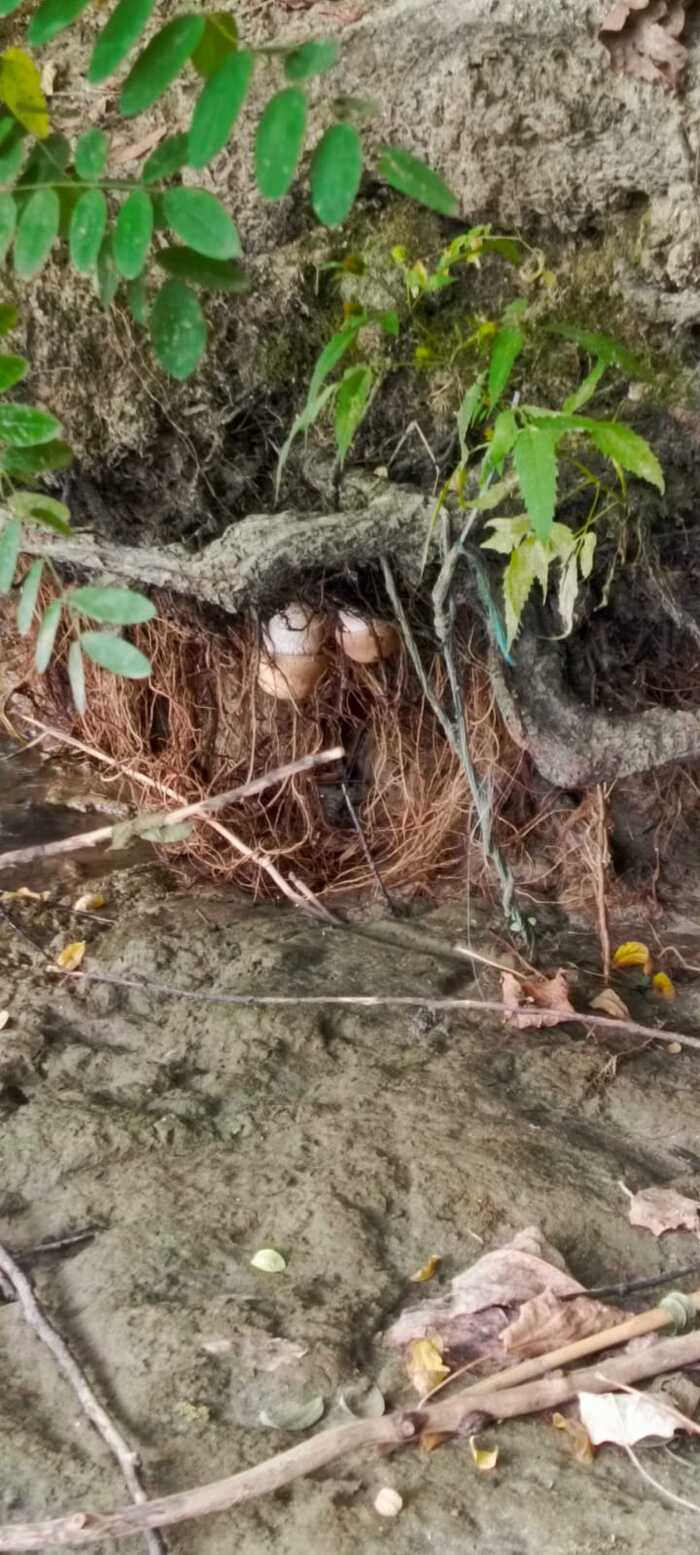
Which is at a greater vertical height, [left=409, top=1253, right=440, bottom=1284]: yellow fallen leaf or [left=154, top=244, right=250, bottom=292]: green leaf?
[left=154, top=244, right=250, bottom=292]: green leaf

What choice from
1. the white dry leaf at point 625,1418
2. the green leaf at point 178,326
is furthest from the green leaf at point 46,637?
the white dry leaf at point 625,1418

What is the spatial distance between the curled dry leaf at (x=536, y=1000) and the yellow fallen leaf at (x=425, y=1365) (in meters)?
0.70

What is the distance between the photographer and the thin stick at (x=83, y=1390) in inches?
52.2

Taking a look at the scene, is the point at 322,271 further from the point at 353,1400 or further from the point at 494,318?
the point at 353,1400

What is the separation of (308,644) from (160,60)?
4.48 feet

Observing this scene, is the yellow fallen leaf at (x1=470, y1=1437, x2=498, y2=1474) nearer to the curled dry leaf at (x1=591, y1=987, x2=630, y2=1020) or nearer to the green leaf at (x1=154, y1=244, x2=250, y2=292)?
the curled dry leaf at (x1=591, y1=987, x2=630, y2=1020)

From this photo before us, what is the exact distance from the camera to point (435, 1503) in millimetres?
1331

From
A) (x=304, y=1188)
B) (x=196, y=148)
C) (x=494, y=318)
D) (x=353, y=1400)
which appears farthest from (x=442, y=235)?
(x=353, y=1400)

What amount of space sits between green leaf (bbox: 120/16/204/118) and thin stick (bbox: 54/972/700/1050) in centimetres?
148

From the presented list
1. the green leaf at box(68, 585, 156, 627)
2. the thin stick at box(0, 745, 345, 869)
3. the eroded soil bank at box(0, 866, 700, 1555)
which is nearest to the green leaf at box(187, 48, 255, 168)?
the green leaf at box(68, 585, 156, 627)

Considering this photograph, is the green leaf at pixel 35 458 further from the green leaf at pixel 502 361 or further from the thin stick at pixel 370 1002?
the thin stick at pixel 370 1002

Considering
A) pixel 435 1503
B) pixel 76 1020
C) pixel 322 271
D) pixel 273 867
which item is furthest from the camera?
pixel 273 867

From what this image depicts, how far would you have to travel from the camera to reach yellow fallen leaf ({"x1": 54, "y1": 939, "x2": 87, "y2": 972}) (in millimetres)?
2375

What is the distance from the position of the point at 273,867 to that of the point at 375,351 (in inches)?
44.1
